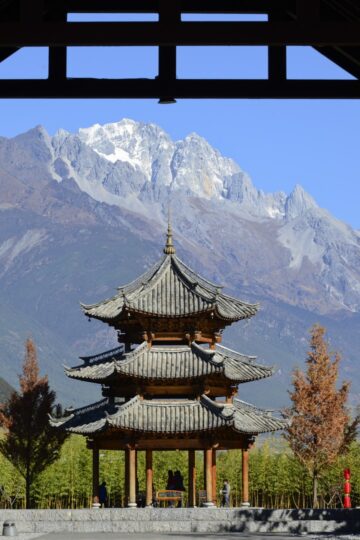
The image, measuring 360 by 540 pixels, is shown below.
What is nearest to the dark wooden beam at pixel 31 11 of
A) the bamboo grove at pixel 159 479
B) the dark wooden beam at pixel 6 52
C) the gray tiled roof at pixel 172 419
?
the dark wooden beam at pixel 6 52

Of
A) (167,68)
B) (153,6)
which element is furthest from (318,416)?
(153,6)

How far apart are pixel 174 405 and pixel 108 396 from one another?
11.5ft

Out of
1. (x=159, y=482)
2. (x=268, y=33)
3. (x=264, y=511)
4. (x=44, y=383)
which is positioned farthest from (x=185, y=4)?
(x=159, y=482)

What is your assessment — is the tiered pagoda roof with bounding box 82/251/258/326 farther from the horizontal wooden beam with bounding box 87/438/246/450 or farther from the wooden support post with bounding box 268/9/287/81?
the wooden support post with bounding box 268/9/287/81

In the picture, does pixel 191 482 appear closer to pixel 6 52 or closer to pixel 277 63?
pixel 277 63

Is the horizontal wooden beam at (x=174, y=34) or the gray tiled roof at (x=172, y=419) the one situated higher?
the gray tiled roof at (x=172, y=419)

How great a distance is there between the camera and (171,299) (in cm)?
5550

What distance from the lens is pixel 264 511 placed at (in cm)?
4719

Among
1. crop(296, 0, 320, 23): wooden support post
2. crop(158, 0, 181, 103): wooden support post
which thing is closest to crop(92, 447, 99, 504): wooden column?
crop(158, 0, 181, 103): wooden support post

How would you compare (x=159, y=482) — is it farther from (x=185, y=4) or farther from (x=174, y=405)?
(x=185, y=4)

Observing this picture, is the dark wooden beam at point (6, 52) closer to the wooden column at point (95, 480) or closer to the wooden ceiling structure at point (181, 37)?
the wooden ceiling structure at point (181, 37)

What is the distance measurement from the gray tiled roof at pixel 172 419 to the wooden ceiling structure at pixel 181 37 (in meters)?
37.7

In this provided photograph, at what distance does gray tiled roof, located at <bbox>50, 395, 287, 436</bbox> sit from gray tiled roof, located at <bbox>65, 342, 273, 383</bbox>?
1.10 m

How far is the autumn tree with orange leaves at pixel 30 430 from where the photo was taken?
62.7 metres
